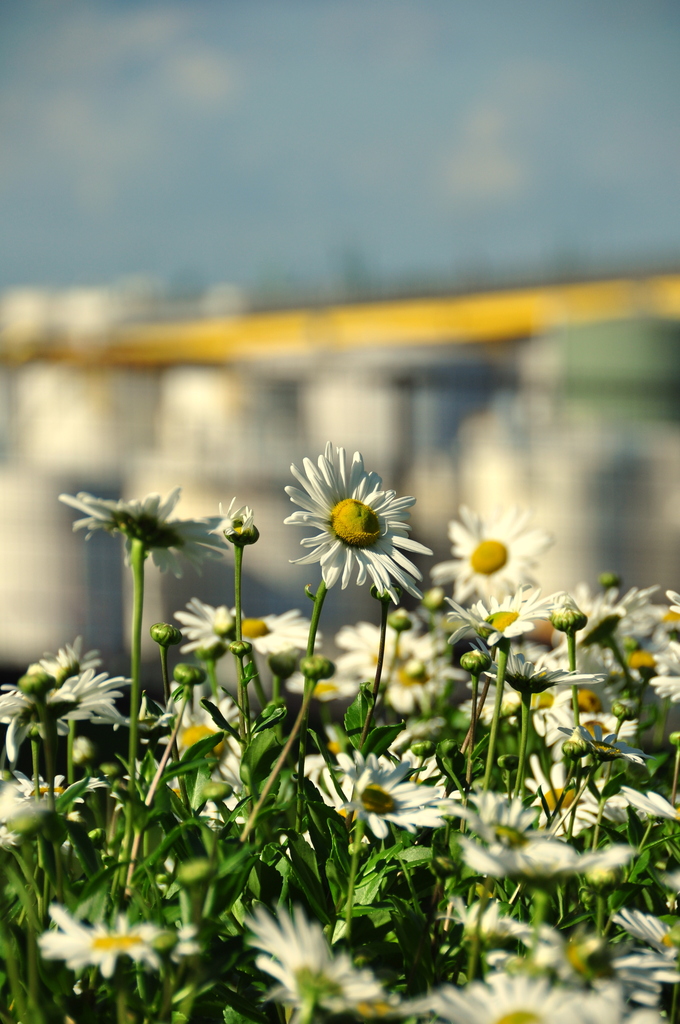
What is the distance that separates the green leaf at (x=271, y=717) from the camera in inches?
26.3

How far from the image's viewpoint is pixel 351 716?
72 centimetres

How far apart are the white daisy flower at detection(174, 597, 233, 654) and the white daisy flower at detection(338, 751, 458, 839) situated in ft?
0.86

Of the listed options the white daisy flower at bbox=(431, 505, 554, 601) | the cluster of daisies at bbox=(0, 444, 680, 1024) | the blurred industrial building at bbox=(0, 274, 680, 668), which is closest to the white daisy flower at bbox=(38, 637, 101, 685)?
the cluster of daisies at bbox=(0, 444, 680, 1024)

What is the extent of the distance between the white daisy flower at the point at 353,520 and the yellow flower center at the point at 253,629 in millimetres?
316

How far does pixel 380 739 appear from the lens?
2.05 feet

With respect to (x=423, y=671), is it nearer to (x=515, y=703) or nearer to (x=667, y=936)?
(x=515, y=703)

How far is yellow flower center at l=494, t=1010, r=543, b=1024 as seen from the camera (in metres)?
0.37

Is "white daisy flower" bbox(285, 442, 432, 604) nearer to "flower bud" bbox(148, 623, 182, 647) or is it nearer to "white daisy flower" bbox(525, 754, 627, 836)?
"flower bud" bbox(148, 623, 182, 647)

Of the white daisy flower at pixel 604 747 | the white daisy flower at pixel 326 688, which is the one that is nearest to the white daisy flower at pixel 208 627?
the white daisy flower at pixel 326 688

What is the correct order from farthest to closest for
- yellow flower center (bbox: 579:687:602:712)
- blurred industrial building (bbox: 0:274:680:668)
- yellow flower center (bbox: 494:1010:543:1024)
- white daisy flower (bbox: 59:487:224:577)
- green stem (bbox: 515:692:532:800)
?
blurred industrial building (bbox: 0:274:680:668) → yellow flower center (bbox: 579:687:602:712) → green stem (bbox: 515:692:532:800) → white daisy flower (bbox: 59:487:224:577) → yellow flower center (bbox: 494:1010:543:1024)

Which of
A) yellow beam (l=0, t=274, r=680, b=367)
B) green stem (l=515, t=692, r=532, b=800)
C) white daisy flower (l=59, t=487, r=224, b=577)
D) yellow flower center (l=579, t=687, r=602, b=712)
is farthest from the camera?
yellow beam (l=0, t=274, r=680, b=367)

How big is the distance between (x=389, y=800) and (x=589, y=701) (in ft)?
1.73

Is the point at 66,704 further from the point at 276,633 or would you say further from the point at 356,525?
the point at 276,633

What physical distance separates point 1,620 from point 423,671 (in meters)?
2.91
